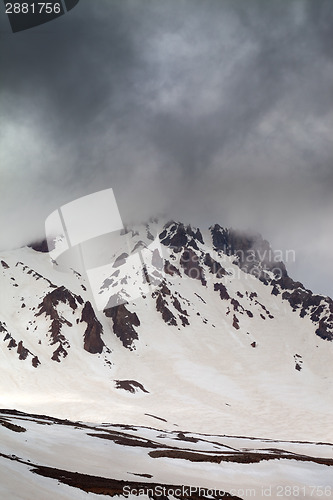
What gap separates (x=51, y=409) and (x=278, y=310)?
150524mm

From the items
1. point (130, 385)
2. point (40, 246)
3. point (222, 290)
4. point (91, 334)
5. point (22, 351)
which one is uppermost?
point (40, 246)

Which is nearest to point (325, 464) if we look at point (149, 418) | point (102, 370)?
point (149, 418)

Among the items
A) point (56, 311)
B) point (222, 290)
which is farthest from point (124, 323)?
point (222, 290)

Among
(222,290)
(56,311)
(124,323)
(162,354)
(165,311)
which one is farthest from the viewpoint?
(222,290)

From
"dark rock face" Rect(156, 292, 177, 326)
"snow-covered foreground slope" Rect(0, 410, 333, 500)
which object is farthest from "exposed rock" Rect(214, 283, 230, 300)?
"snow-covered foreground slope" Rect(0, 410, 333, 500)

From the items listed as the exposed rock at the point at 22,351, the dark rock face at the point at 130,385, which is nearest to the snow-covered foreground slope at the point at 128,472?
the dark rock face at the point at 130,385

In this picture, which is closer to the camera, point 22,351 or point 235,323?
point 22,351

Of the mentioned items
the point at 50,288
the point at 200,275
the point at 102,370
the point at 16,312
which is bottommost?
the point at 102,370

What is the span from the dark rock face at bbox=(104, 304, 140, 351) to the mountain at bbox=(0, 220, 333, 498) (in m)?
0.47

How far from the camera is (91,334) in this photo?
118 metres

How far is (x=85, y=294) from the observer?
497 feet

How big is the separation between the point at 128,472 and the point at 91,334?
329ft

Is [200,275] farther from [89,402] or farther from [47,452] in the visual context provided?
[47,452]

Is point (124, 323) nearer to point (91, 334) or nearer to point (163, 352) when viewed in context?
point (163, 352)
